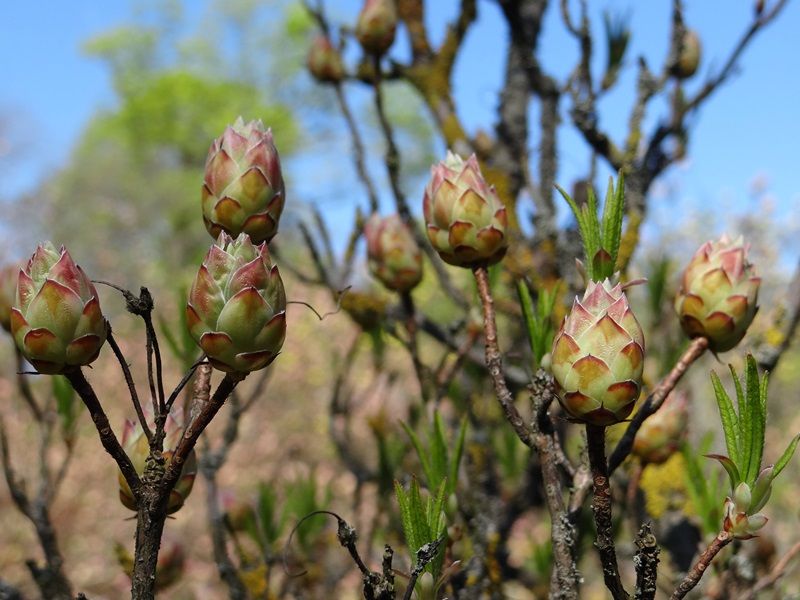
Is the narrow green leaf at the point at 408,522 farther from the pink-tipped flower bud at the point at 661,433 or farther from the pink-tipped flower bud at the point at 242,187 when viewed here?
the pink-tipped flower bud at the point at 661,433

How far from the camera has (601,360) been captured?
0.51 metres

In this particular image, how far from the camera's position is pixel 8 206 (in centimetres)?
1795

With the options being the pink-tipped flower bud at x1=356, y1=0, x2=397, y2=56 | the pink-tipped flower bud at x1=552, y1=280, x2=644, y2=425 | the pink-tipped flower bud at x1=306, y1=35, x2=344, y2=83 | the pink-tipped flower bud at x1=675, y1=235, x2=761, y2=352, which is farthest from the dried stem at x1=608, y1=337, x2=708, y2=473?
the pink-tipped flower bud at x1=306, y1=35, x2=344, y2=83

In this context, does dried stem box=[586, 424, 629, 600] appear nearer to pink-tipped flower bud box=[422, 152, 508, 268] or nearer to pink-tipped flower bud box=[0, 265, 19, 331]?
pink-tipped flower bud box=[422, 152, 508, 268]

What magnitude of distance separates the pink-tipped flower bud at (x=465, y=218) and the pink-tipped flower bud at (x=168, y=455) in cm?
28

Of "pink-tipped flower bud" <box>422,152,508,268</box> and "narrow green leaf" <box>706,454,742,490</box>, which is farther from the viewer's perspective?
"pink-tipped flower bud" <box>422,152,508,268</box>

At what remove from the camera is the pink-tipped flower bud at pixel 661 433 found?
921 millimetres

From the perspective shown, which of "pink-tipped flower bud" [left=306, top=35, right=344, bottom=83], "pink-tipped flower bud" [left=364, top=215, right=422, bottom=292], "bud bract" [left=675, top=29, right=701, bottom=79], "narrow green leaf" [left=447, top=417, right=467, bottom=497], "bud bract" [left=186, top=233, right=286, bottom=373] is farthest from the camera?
"pink-tipped flower bud" [left=306, top=35, right=344, bottom=83]

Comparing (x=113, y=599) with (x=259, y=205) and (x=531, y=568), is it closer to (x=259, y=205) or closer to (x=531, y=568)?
(x=531, y=568)

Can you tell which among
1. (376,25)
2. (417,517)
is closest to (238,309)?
(417,517)

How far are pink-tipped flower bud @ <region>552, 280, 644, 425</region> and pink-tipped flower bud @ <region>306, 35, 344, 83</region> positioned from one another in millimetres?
1210

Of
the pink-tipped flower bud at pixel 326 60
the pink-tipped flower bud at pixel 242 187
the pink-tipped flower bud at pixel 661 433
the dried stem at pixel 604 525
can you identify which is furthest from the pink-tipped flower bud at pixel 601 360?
the pink-tipped flower bud at pixel 326 60

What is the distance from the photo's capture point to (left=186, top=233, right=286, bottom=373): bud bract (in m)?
0.49

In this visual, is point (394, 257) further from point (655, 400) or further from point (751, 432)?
point (751, 432)
